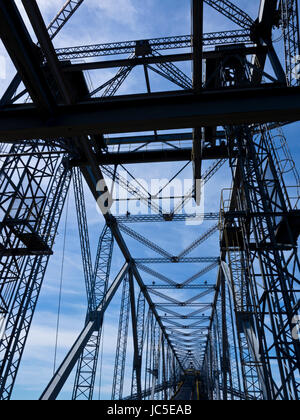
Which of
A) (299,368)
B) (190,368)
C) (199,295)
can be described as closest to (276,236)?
(299,368)

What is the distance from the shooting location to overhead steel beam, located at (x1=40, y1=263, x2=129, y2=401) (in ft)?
45.9

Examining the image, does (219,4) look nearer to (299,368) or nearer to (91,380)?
(299,368)

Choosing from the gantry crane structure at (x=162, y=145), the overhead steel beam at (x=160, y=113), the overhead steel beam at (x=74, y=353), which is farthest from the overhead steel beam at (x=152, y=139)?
the overhead steel beam at (x=74, y=353)

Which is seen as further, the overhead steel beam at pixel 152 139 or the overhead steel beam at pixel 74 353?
the overhead steel beam at pixel 152 139

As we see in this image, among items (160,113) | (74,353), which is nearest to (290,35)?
(160,113)

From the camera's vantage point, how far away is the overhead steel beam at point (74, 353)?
14.0 metres

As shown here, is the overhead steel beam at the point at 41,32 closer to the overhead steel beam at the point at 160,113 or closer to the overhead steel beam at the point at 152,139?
the overhead steel beam at the point at 160,113

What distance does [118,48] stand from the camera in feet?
47.1

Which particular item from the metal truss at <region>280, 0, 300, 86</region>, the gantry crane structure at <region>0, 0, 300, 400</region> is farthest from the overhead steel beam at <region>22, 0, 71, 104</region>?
the metal truss at <region>280, 0, 300, 86</region>

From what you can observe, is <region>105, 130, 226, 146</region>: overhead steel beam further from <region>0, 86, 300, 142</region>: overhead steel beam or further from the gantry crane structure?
<region>0, 86, 300, 142</region>: overhead steel beam

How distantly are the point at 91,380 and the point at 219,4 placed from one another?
19.9m

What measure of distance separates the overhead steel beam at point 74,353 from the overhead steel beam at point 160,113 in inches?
412

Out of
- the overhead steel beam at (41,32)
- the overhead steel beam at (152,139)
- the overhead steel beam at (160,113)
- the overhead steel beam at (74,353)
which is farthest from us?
the overhead steel beam at (152,139)

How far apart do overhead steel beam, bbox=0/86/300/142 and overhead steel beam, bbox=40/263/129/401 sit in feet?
34.3
